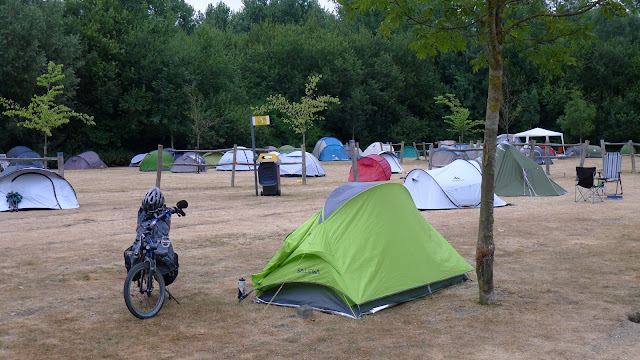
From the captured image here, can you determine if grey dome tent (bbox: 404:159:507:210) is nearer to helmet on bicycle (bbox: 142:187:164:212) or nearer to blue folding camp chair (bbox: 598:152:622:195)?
blue folding camp chair (bbox: 598:152:622:195)

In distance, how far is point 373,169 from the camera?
70.7 feet

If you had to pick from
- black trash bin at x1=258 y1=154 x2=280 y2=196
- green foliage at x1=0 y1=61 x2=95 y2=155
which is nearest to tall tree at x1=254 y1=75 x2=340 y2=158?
green foliage at x1=0 y1=61 x2=95 y2=155

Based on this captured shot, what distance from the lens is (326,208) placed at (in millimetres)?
6559

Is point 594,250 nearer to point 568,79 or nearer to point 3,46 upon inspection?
point 3,46

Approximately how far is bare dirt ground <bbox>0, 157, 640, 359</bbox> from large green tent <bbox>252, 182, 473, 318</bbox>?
A: 0.18m

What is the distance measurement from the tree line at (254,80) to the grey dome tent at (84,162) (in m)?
2.61

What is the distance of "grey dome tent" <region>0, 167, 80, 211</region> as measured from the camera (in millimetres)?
13797

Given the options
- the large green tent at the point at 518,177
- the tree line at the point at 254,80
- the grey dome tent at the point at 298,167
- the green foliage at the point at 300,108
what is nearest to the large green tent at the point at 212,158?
the tree line at the point at 254,80

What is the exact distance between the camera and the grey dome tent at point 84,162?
3325 cm

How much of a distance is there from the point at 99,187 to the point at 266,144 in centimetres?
2207

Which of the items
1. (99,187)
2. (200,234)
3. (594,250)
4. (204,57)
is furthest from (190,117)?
(594,250)

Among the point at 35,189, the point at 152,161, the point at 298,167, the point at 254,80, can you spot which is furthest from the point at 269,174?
the point at 254,80

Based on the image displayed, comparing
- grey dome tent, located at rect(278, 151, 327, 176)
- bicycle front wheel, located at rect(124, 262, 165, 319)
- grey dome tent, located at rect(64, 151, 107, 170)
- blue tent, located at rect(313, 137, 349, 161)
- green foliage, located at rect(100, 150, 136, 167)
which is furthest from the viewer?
blue tent, located at rect(313, 137, 349, 161)

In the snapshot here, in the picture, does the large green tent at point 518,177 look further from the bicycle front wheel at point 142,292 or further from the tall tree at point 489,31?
the bicycle front wheel at point 142,292
